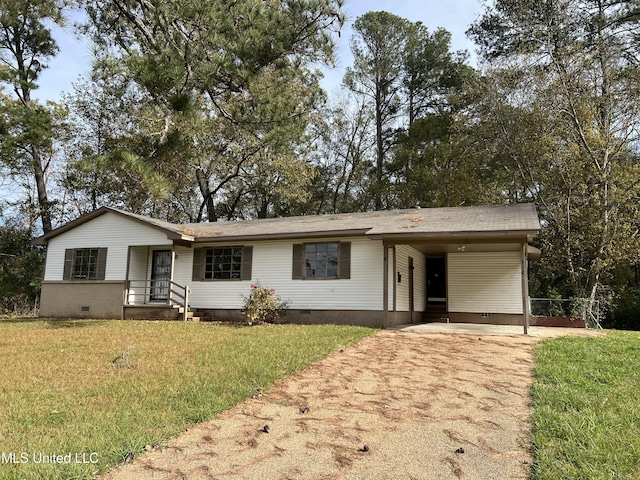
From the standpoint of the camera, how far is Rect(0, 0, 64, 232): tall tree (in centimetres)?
1789

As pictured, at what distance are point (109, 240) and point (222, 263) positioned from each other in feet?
12.9

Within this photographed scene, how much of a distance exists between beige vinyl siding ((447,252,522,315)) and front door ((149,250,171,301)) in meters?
8.82

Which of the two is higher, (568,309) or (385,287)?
(385,287)

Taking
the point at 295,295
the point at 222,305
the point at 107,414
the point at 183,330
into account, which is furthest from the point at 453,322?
the point at 107,414

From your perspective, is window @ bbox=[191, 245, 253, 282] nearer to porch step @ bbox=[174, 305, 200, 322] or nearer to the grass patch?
porch step @ bbox=[174, 305, 200, 322]

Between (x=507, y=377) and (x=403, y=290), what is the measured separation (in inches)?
255

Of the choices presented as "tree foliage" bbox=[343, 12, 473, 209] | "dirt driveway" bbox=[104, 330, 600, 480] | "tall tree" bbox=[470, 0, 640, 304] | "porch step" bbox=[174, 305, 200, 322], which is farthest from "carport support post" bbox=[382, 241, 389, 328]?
"tree foliage" bbox=[343, 12, 473, 209]

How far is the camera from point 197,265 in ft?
44.8

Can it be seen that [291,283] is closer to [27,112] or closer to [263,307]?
[263,307]

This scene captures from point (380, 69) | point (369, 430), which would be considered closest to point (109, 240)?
point (369, 430)

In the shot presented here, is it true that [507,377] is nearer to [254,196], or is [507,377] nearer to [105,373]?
[105,373]

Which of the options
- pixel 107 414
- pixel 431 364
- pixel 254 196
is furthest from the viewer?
pixel 254 196

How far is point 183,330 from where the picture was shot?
10.2 meters

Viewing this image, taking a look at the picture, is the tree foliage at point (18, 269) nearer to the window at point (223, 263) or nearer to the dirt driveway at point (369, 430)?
the window at point (223, 263)
